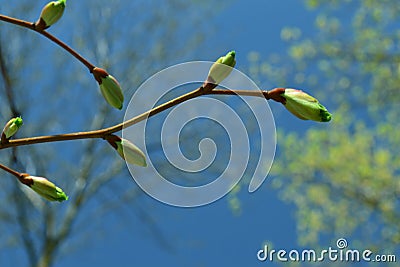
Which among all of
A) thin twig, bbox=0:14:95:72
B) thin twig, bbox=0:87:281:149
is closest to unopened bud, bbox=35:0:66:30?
thin twig, bbox=0:14:95:72

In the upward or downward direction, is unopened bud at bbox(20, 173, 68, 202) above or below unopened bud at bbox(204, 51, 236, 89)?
below

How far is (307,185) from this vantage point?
3371 mm

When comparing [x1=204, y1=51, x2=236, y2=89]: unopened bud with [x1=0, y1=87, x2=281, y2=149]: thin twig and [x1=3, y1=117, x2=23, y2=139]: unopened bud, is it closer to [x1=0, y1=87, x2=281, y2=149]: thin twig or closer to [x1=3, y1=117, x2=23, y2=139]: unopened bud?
[x1=0, y1=87, x2=281, y2=149]: thin twig

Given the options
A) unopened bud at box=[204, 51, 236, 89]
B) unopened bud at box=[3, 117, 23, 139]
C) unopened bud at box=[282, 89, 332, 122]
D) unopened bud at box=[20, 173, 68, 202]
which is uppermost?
unopened bud at box=[204, 51, 236, 89]

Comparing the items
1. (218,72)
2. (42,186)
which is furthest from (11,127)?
(218,72)

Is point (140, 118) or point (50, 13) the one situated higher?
point (50, 13)

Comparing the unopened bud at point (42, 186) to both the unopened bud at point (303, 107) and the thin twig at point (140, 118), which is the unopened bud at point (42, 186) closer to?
the thin twig at point (140, 118)

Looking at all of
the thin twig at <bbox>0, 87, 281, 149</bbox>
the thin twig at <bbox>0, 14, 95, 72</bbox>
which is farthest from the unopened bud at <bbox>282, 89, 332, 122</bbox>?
the thin twig at <bbox>0, 14, 95, 72</bbox>

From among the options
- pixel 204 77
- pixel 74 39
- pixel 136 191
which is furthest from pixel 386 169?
pixel 204 77

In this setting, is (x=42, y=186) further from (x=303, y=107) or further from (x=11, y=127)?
(x=303, y=107)

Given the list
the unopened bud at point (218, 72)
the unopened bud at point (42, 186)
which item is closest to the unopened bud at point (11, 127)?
the unopened bud at point (42, 186)

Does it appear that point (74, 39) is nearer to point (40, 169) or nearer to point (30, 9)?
point (30, 9)

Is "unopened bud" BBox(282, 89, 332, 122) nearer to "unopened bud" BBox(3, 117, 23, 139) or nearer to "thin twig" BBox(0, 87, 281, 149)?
"thin twig" BBox(0, 87, 281, 149)

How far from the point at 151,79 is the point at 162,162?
10.1 ft
